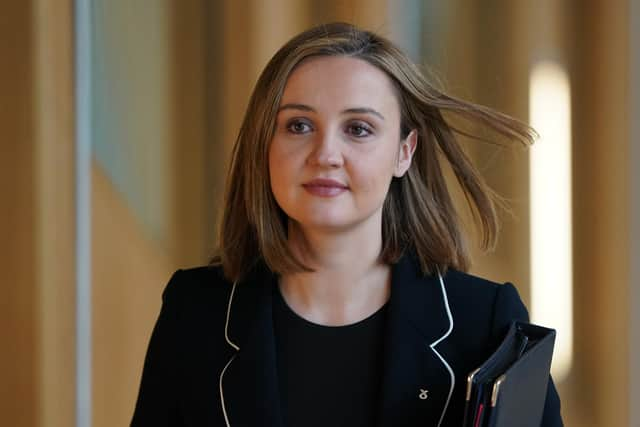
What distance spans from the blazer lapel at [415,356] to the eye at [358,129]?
0.20 meters

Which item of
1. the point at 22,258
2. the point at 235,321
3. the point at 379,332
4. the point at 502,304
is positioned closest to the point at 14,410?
the point at 22,258

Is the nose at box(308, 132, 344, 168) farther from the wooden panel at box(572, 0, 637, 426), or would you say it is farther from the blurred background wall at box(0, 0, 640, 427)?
the wooden panel at box(572, 0, 637, 426)

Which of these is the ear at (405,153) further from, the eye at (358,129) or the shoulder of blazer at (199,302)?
the shoulder of blazer at (199,302)

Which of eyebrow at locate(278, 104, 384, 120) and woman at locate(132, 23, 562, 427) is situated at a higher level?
eyebrow at locate(278, 104, 384, 120)

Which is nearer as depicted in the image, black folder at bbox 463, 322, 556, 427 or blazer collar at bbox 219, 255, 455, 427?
black folder at bbox 463, 322, 556, 427

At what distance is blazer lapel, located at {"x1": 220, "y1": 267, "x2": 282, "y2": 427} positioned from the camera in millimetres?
1117

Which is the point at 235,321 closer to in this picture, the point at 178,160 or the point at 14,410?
the point at 178,160

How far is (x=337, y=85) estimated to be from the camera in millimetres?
1109

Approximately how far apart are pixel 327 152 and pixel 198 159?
758 mm

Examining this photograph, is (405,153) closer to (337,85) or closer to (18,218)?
(337,85)

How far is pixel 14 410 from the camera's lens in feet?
6.12

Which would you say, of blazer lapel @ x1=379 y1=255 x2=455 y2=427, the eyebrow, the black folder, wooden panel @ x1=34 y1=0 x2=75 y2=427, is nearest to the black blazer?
blazer lapel @ x1=379 y1=255 x2=455 y2=427

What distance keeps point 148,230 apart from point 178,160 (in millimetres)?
160

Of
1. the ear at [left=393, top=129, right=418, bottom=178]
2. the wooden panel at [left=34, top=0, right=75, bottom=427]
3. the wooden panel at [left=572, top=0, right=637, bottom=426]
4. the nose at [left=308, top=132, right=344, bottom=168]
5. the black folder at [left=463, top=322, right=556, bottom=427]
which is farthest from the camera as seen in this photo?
the wooden panel at [left=34, top=0, right=75, bottom=427]
